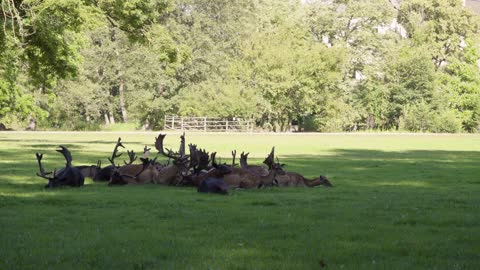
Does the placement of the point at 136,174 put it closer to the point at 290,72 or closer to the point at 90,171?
the point at 90,171

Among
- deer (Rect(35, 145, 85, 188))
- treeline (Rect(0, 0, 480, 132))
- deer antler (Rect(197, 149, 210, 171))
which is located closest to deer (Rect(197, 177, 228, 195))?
deer antler (Rect(197, 149, 210, 171))

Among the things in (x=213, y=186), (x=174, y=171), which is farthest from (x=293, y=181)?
(x=174, y=171)

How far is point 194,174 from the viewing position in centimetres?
1594

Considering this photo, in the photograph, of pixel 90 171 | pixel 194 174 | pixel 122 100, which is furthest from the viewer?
pixel 122 100

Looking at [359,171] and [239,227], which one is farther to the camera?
[359,171]

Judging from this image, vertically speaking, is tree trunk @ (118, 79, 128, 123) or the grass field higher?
tree trunk @ (118, 79, 128, 123)

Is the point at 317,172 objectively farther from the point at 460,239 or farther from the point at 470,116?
the point at 470,116

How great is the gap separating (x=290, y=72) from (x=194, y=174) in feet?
212

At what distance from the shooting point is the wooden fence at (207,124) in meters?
80.2

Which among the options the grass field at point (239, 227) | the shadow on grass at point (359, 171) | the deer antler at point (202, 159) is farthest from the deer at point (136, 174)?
the shadow on grass at point (359, 171)

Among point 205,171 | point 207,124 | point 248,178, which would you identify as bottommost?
point 248,178

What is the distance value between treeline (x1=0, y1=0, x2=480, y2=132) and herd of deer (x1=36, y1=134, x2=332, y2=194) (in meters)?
56.7

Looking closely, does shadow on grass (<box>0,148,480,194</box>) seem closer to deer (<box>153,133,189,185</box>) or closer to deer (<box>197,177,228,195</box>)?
deer (<box>153,133,189,185</box>)

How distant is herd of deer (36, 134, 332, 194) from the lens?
1517 cm
